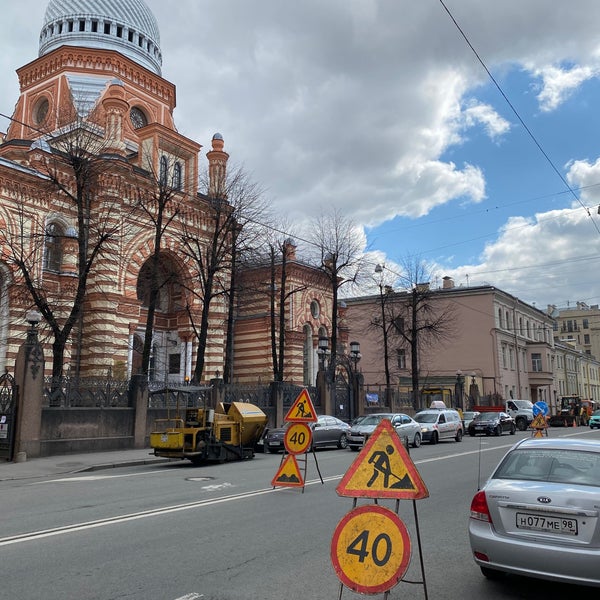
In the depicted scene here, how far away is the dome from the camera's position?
141 feet

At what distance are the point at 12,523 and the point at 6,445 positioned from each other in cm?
1099

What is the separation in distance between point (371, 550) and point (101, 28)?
155 feet

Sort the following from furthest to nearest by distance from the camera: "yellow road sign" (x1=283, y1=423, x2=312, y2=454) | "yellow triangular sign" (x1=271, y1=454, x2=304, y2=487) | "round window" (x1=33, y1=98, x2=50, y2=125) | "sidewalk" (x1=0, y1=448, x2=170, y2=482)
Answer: "round window" (x1=33, y1=98, x2=50, y2=125)
"sidewalk" (x1=0, y1=448, x2=170, y2=482)
"yellow road sign" (x1=283, y1=423, x2=312, y2=454)
"yellow triangular sign" (x1=271, y1=454, x2=304, y2=487)

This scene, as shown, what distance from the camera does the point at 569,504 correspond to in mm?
5297

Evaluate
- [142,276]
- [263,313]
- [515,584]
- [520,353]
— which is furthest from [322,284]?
[515,584]

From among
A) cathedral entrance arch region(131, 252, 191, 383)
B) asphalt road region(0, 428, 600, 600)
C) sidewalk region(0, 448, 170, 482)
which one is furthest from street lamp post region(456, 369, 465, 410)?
asphalt road region(0, 428, 600, 600)

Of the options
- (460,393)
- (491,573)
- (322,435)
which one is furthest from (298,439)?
(460,393)

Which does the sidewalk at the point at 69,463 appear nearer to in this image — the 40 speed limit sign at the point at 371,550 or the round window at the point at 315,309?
the 40 speed limit sign at the point at 371,550

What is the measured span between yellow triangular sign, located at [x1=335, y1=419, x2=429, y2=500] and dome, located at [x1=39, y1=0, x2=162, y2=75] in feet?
143

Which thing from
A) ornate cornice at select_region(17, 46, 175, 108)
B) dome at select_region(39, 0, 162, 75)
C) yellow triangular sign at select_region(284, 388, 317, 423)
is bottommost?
yellow triangular sign at select_region(284, 388, 317, 423)

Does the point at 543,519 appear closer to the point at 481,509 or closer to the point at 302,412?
the point at 481,509

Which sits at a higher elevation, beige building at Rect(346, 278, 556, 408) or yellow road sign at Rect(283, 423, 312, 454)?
beige building at Rect(346, 278, 556, 408)

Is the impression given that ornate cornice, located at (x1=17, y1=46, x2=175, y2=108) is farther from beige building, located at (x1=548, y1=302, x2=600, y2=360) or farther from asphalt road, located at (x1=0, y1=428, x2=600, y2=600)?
beige building, located at (x1=548, y1=302, x2=600, y2=360)

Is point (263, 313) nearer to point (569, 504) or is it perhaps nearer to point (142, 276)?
point (142, 276)
